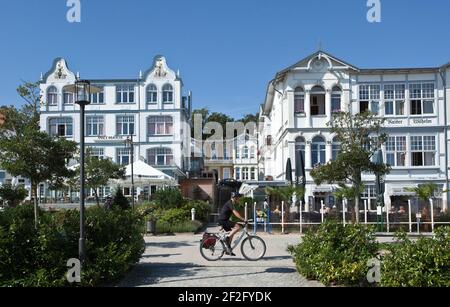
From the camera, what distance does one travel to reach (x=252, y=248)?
13.8 metres

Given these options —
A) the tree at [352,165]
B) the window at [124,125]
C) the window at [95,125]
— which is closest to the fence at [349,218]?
the tree at [352,165]

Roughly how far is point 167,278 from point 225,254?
329cm

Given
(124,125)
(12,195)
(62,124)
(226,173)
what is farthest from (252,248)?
(226,173)

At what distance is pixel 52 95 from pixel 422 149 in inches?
1229

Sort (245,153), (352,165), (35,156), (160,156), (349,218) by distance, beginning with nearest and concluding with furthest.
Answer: (35,156), (352,165), (349,218), (160,156), (245,153)

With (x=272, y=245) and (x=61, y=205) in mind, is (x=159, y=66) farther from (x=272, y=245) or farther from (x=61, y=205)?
(x=272, y=245)

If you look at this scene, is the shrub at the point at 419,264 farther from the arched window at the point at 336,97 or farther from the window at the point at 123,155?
the window at the point at 123,155

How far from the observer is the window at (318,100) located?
121ft

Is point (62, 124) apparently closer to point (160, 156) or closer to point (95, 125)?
point (95, 125)

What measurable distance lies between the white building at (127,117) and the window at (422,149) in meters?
21.0

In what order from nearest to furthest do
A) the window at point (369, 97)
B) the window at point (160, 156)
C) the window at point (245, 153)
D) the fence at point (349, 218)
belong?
the fence at point (349, 218) → the window at point (369, 97) → the window at point (160, 156) → the window at point (245, 153)

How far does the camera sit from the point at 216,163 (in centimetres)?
8156
